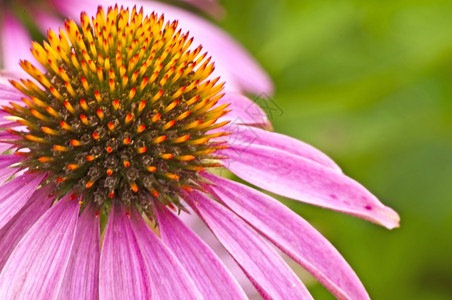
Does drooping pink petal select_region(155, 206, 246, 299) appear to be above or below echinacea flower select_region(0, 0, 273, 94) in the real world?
below

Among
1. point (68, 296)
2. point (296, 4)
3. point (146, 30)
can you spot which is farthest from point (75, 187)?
point (296, 4)

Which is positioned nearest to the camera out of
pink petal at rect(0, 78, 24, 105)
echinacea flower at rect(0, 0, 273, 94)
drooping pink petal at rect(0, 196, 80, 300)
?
drooping pink petal at rect(0, 196, 80, 300)

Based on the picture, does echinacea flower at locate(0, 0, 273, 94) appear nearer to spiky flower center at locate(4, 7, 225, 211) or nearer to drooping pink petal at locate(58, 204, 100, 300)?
spiky flower center at locate(4, 7, 225, 211)

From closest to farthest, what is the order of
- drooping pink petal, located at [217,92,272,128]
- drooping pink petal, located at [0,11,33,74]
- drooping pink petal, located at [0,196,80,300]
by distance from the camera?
drooping pink petal, located at [0,196,80,300]
drooping pink petal, located at [217,92,272,128]
drooping pink petal, located at [0,11,33,74]

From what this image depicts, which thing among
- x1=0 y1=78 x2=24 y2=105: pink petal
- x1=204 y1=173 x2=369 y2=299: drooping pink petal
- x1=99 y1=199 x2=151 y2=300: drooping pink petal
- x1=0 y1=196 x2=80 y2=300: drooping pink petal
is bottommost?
x1=204 y1=173 x2=369 y2=299: drooping pink petal

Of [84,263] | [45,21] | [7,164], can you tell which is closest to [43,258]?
[84,263]

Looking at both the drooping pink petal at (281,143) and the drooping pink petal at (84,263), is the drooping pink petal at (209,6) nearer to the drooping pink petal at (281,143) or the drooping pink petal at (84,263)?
the drooping pink petal at (281,143)

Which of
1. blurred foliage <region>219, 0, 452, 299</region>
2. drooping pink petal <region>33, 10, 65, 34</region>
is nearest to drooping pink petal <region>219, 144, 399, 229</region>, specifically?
blurred foliage <region>219, 0, 452, 299</region>
